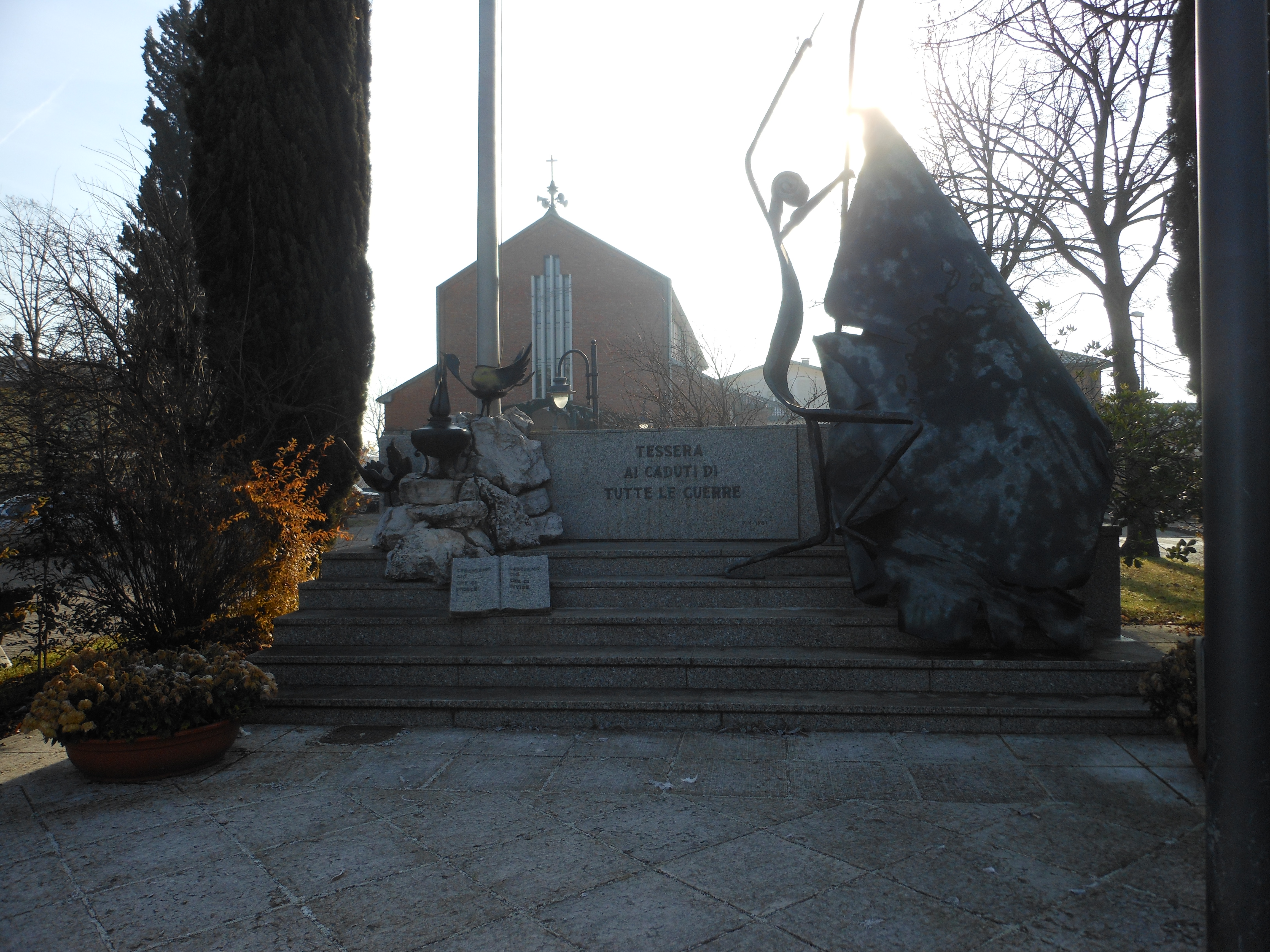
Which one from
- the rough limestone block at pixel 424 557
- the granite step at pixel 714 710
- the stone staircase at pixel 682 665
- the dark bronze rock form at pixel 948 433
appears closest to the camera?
the granite step at pixel 714 710

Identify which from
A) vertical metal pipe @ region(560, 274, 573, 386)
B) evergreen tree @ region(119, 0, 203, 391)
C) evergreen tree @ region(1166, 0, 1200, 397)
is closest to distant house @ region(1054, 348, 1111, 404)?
evergreen tree @ region(1166, 0, 1200, 397)

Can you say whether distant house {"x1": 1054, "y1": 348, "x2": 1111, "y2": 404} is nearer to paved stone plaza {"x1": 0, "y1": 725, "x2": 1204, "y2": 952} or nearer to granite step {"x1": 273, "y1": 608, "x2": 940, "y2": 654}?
granite step {"x1": 273, "y1": 608, "x2": 940, "y2": 654}

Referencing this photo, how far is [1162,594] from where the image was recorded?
31.9ft

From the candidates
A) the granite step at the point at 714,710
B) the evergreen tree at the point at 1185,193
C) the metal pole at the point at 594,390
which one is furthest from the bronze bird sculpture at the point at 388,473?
the evergreen tree at the point at 1185,193

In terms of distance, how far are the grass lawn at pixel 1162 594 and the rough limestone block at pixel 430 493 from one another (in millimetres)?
5657

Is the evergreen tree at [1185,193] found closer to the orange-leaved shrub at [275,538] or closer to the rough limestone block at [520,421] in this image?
the rough limestone block at [520,421]

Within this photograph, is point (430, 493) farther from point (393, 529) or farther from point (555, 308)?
point (555, 308)

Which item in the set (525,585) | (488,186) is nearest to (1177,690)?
(525,585)

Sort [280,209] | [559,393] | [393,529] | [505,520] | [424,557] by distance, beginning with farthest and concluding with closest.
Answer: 1. [559,393]
2. [280,209]
3. [505,520]
4. [393,529]
5. [424,557]

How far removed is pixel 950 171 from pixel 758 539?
10646 mm

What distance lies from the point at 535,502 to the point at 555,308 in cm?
3253

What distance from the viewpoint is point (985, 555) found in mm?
5355

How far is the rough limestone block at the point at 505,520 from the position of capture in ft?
22.9

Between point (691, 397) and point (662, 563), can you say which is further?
point (691, 397)
